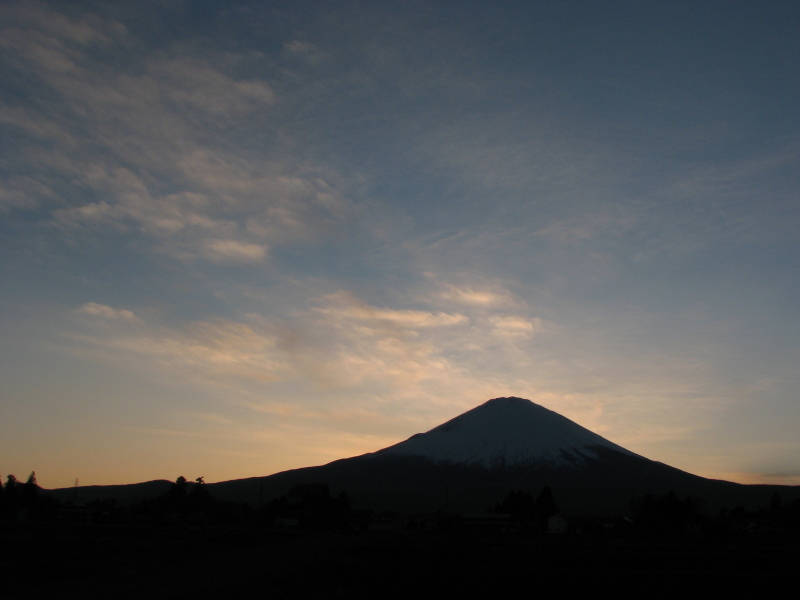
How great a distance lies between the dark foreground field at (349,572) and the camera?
3036 centimetres

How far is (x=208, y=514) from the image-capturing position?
12056 cm

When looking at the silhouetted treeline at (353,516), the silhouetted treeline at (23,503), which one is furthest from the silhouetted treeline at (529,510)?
the silhouetted treeline at (23,503)

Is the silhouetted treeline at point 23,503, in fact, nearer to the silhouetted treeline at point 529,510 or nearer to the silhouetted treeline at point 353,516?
the silhouetted treeline at point 353,516

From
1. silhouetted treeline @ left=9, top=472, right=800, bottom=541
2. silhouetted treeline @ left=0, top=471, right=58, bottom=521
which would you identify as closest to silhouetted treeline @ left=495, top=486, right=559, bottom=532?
silhouetted treeline @ left=9, top=472, right=800, bottom=541

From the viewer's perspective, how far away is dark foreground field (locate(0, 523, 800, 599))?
99.6 ft

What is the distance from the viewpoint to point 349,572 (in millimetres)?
37938

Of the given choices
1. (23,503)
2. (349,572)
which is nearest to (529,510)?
(23,503)

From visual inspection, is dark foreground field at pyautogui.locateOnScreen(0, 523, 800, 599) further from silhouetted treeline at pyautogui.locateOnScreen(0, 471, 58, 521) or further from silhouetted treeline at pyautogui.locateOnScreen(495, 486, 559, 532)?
silhouetted treeline at pyautogui.locateOnScreen(495, 486, 559, 532)

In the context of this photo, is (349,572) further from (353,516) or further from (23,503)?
(353,516)

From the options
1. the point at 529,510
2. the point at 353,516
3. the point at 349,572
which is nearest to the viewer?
the point at 349,572

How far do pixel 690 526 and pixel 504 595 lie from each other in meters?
98.5

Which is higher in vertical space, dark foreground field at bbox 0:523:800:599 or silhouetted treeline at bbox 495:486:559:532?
silhouetted treeline at bbox 495:486:559:532

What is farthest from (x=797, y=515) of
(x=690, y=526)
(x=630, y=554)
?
(x=630, y=554)

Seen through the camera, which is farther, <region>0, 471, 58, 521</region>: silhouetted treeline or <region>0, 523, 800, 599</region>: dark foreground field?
<region>0, 471, 58, 521</region>: silhouetted treeline
